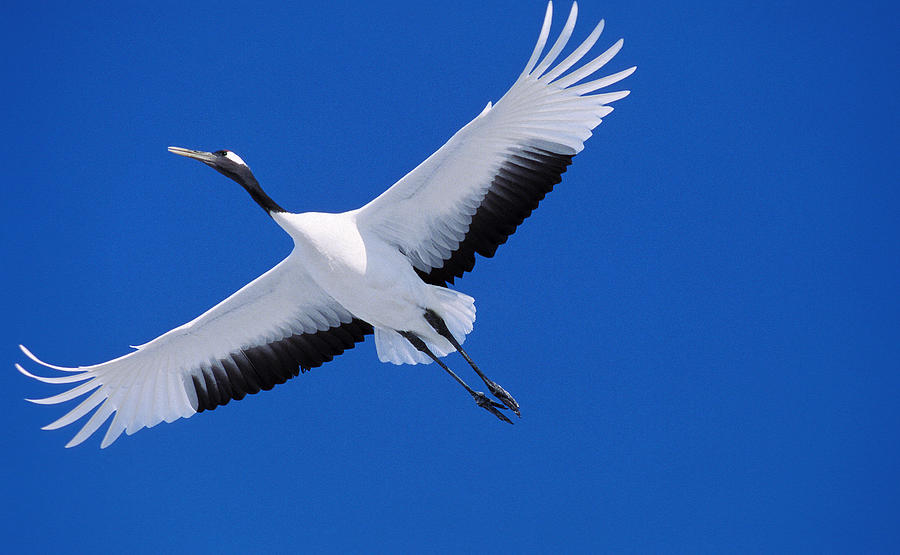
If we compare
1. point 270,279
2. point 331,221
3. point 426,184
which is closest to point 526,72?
point 426,184

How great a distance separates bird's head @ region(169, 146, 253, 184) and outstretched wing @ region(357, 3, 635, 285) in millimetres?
1218

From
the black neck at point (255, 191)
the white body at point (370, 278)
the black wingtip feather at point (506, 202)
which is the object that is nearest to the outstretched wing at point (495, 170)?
the black wingtip feather at point (506, 202)

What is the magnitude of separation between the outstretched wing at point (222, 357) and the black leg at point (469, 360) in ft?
3.69

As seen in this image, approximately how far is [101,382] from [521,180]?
4.55 meters

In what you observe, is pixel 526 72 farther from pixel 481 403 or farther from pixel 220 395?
pixel 220 395

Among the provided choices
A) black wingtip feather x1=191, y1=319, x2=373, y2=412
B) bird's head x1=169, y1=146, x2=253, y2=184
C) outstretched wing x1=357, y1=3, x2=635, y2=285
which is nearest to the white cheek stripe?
bird's head x1=169, y1=146, x2=253, y2=184

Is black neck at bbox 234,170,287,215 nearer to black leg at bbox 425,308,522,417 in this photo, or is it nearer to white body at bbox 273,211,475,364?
white body at bbox 273,211,475,364

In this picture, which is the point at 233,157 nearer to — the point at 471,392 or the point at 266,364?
the point at 266,364

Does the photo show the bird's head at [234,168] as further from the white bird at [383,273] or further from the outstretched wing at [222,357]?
the outstretched wing at [222,357]

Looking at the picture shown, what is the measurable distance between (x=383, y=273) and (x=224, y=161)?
1874 millimetres

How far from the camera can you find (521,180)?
9.98 meters

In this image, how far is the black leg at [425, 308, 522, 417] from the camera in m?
10.6

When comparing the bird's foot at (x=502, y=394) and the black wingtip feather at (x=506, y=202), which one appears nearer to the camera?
the black wingtip feather at (x=506, y=202)

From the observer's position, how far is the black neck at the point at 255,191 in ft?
34.1
